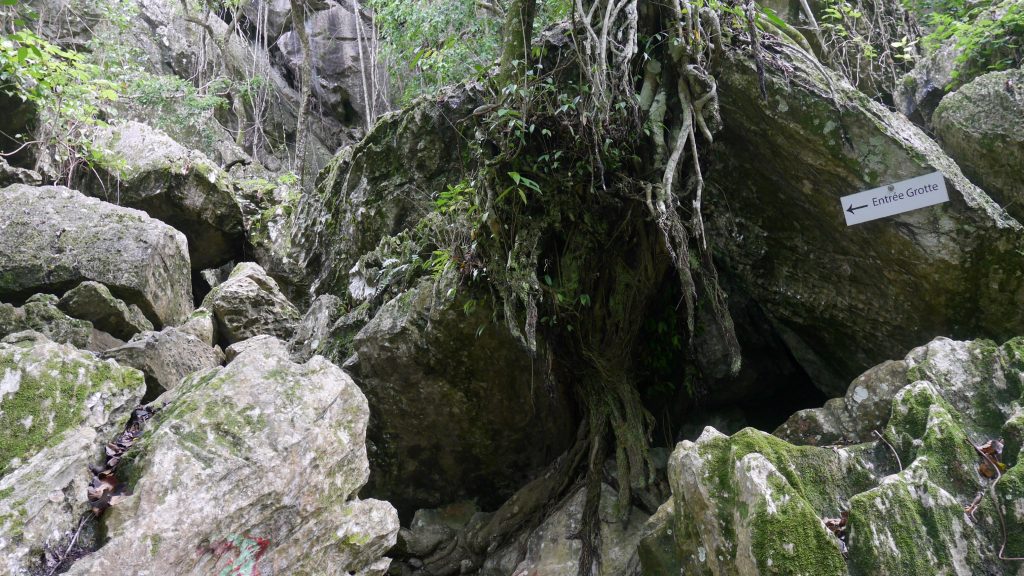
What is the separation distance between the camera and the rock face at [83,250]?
681cm

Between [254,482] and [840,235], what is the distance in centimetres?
407

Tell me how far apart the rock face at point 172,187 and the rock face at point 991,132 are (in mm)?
8701

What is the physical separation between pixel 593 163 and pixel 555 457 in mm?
2436

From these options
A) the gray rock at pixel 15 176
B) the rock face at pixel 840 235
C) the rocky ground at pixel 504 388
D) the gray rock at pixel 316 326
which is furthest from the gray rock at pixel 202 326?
the rock face at pixel 840 235

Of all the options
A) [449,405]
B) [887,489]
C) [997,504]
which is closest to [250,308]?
[449,405]

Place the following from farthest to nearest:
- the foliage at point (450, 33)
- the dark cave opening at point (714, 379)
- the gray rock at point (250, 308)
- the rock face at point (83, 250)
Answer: the foliage at point (450, 33), the gray rock at point (250, 308), the rock face at point (83, 250), the dark cave opening at point (714, 379)

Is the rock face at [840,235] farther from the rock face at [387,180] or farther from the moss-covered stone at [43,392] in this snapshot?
the moss-covered stone at [43,392]

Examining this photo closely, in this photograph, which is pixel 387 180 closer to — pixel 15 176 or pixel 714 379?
pixel 714 379

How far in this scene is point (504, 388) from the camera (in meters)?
5.27

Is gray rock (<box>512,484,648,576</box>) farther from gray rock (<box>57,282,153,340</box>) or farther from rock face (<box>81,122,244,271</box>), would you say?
rock face (<box>81,122,244,271</box>)

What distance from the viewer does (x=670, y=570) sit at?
141 inches

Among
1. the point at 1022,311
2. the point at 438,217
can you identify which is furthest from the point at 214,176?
the point at 1022,311

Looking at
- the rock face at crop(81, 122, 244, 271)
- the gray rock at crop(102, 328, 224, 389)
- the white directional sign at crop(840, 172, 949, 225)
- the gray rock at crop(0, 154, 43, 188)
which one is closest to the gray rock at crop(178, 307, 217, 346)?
the gray rock at crop(102, 328, 224, 389)

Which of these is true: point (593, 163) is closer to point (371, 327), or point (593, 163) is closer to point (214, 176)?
point (371, 327)
